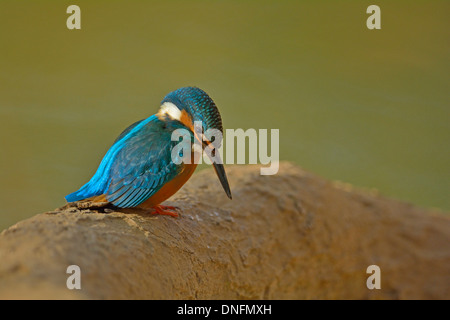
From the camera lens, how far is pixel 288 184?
2.62m

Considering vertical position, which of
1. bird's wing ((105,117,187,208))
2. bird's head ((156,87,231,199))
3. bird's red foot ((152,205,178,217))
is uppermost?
bird's head ((156,87,231,199))

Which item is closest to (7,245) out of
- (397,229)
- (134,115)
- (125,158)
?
(125,158)

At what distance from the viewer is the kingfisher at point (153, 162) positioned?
1.82 meters

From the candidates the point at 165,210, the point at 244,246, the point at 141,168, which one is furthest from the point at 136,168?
the point at 244,246

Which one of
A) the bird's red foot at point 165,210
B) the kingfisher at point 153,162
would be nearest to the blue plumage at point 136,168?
the kingfisher at point 153,162

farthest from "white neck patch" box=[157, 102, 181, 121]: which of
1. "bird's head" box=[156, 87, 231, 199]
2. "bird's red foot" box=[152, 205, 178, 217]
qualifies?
"bird's red foot" box=[152, 205, 178, 217]

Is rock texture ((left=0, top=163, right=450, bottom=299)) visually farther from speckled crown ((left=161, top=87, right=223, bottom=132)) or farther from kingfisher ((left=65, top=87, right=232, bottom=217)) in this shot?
speckled crown ((left=161, top=87, right=223, bottom=132))

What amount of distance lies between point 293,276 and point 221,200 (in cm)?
55

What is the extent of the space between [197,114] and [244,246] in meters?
0.71

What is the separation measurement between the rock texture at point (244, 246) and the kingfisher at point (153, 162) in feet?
0.27

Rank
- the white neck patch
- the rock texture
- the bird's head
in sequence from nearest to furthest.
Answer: the rock texture, the bird's head, the white neck patch

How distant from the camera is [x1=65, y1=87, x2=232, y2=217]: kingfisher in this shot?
1818 mm

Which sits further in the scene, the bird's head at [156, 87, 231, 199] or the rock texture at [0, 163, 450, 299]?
the bird's head at [156, 87, 231, 199]
